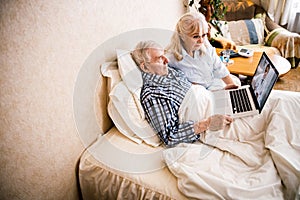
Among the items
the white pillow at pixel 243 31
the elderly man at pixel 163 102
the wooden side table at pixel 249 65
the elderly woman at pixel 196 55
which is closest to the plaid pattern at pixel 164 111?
the elderly man at pixel 163 102

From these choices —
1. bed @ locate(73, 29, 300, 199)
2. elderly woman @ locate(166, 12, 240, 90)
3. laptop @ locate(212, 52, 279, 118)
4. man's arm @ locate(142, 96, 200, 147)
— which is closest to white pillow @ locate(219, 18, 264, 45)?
elderly woman @ locate(166, 12, 240, 90)

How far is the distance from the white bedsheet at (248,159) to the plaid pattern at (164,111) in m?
0.07

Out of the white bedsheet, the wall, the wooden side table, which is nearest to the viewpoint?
the wall

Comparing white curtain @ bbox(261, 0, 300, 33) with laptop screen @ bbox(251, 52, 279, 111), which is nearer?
laptop screen @ bbox(251, 52, 279, 111)

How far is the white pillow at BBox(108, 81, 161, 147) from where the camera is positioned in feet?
4.02

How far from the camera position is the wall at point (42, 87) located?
0.78 meters

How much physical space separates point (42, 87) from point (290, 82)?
270 cm

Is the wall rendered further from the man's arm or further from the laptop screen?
the laptop screen

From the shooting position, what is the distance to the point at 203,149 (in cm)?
116

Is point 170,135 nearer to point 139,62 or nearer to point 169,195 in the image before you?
point 169,195

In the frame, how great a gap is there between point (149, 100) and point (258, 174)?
609 millimetres

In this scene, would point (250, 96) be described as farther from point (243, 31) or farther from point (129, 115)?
point (243, 31)

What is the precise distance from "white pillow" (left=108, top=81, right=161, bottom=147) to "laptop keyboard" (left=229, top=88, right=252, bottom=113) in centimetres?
49

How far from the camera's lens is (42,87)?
906 millimetres
